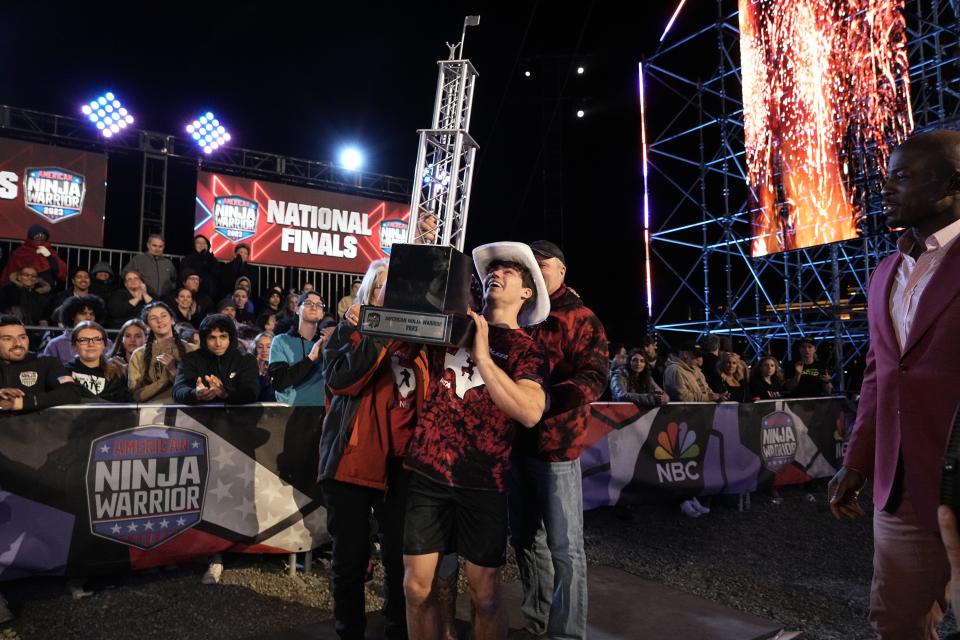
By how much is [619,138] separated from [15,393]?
20.1 metres

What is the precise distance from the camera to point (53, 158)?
1236 centimetres

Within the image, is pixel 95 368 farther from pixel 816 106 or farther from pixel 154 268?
pixel 816 106

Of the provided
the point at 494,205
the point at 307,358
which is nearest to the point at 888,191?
the point at 307,358

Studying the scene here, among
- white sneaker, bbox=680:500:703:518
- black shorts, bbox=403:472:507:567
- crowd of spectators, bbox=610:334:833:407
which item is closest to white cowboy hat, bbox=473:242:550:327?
black shorts, bbox=403:472:507:567

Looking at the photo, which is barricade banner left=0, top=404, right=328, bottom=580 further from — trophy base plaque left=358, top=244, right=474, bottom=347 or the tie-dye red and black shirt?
trophy base plaque left=358, top=244, right=474, bottom=347

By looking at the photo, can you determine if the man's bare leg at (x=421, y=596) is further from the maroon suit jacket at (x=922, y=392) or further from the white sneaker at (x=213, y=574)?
the white sneaker at (x=213, y=574)

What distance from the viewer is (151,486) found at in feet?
11.7

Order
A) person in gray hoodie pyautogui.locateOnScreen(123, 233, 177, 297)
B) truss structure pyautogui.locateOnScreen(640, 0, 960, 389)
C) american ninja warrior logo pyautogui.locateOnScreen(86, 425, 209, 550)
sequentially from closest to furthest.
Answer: american ninja warrior logo pyautogui.locateOnScreen(86, 425, 209, 550)
person in gray hoodie pyautogui.locateOnScreen(123, 233, 177, 297)
truss structure pyautogui.locateOnScreen(640, 0, 960, 389)

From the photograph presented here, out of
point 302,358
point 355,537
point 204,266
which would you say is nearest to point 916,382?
point 355,537

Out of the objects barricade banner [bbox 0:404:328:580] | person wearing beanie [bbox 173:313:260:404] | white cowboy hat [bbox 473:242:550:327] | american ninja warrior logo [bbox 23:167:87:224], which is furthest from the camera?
american ninja warrior logo [bbox 23:167:87:224]

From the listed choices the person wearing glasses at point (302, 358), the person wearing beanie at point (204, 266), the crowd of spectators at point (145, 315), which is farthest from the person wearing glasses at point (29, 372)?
the person wearing beanie at point (204, 266)

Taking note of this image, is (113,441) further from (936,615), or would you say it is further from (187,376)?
(936,615)

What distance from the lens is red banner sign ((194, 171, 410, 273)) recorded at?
14.3 m

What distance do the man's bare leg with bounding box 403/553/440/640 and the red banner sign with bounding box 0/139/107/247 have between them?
43.7 ft
